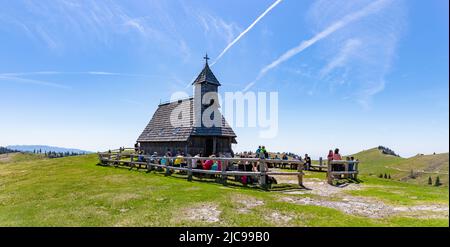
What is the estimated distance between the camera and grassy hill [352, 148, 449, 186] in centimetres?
13862

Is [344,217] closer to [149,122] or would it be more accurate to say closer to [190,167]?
[190,167]

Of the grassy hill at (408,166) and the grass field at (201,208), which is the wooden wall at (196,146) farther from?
the grassy hill at (408,166)

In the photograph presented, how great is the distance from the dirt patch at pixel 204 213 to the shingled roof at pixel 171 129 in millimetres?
16357

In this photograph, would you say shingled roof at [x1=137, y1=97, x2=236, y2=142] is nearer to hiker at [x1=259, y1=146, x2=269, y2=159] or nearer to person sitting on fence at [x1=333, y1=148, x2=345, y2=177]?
hiker at [x1=259, y1=146, x2=269, y2=159]

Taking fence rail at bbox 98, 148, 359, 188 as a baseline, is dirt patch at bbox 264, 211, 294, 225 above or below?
below

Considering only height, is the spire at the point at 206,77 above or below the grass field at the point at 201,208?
above

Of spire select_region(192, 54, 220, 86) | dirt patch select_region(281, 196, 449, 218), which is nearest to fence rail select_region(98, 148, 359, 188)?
dirt patch select_region(281, 196, 449, 218)

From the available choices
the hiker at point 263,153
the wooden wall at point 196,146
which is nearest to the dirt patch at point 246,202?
the hiker at point 263,153

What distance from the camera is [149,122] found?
119 feet

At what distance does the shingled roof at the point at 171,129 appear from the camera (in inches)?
1069

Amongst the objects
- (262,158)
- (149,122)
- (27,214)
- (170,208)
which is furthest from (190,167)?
(149,122)

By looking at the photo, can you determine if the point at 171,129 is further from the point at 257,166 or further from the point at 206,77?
the point at 257,166

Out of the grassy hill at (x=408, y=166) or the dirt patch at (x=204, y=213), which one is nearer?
the dirt patch at (x=204, y=213)
